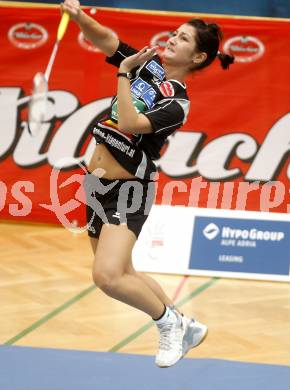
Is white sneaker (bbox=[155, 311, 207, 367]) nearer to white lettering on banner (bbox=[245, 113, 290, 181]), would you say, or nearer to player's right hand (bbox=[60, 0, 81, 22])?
player's right hand (bbox=[60, 0, 81, 22])

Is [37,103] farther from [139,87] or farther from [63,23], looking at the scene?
[139,87]

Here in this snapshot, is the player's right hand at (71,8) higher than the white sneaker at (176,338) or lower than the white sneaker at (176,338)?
higher

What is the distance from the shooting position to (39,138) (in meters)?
8.60

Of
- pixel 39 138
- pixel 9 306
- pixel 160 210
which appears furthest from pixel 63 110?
pixel 9 306

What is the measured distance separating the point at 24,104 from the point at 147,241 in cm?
182

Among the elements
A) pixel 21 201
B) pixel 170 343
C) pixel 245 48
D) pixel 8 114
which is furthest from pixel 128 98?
pixel 21 201

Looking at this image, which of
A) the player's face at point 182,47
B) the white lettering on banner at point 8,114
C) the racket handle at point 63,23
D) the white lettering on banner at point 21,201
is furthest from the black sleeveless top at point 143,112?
the white lettering on banner at point 21,201

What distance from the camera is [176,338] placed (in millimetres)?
5406

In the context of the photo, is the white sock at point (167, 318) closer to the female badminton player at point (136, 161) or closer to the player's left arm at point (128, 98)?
the female badminton player at point (136, 161)

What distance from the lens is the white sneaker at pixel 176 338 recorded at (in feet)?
17.4

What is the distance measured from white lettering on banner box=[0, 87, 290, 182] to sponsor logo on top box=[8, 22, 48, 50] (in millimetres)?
430

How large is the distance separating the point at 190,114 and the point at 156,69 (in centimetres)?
327

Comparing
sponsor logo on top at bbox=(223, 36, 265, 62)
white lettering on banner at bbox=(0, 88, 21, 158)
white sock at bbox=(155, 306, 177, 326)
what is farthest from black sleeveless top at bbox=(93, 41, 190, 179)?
white lettering on banner at bbox=(0, 88, 21, 158)

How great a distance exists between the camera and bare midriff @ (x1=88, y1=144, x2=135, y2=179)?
520 centimetres
